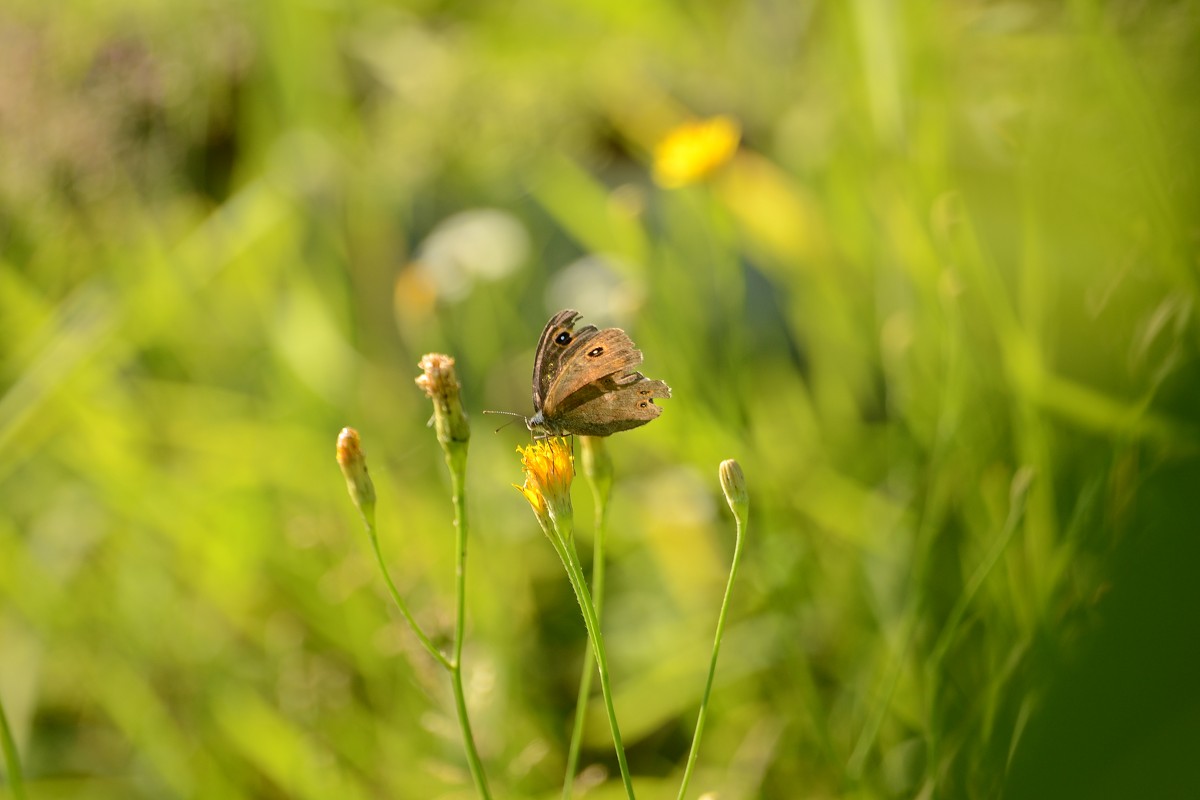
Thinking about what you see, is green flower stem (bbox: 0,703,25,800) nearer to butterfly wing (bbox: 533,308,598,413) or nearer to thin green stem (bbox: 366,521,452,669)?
thin green stem (bbox: 366,521,452,669)

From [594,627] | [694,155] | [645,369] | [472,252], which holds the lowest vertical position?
[594,627]

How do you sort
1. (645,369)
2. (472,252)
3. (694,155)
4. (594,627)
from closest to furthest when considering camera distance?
(594,627)
(694,155)
(645,369)
(472,252)

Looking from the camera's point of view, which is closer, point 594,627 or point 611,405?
point 594,627

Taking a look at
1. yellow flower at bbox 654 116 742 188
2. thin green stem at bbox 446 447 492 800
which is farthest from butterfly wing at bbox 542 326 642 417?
yellow flower at bbox 654 116 742 188

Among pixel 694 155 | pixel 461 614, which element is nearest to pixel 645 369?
pixel 694 155

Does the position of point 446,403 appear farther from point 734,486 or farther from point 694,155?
point 694,155

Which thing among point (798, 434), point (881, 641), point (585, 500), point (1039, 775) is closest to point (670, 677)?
point (881, 641)

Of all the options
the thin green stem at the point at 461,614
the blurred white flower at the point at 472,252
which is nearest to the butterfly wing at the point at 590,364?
the thin green stem at the point at 461,614

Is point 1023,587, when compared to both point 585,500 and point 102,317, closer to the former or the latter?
point 585,500
